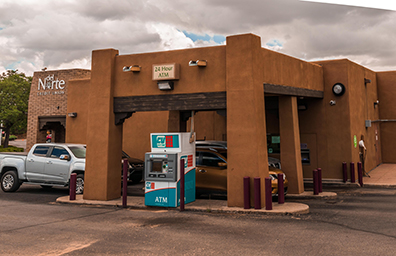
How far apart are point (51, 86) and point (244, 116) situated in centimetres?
1826

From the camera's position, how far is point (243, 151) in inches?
397

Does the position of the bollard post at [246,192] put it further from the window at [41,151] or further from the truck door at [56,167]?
the window at [41,151]

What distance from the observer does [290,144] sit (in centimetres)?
1266

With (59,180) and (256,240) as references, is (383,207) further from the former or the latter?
(59,180)

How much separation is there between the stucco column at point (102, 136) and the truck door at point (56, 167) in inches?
74.0

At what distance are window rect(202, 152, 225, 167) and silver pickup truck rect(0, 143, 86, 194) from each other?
15.5ft

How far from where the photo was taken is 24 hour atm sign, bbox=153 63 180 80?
10922 millimetres

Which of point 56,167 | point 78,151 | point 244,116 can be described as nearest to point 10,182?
point 56,167

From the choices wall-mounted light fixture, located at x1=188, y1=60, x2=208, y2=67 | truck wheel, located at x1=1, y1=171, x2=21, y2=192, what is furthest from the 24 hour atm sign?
truck wheel, located at x1=1, y1=171, x2=21, y2=192

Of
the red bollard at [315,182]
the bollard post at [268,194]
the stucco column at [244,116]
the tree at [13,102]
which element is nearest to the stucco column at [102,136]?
the stucco column at [244,116]

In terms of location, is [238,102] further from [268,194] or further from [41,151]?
[41,151]

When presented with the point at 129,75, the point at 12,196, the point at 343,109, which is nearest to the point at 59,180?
the point at 12,196

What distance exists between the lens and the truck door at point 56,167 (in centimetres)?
1328

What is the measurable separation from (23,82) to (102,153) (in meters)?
34.7
